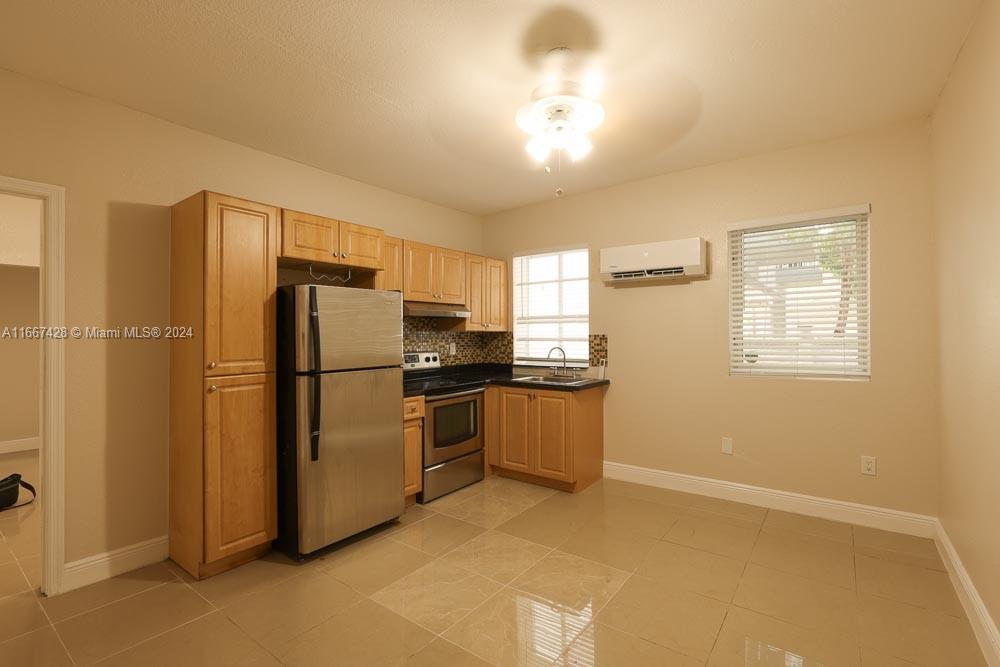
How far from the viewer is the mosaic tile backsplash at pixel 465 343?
444 cm

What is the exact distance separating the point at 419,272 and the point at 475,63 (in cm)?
201

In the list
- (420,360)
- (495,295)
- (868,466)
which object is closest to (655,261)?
(495,295)

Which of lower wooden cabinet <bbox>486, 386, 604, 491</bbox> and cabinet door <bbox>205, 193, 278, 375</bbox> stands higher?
cabinet door <bbox>205, 193, 278, 375</bbox>

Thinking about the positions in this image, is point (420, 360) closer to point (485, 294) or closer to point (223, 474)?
point (485, 294)

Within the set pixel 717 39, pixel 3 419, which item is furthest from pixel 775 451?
pixel 3 419

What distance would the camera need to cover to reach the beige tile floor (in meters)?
1.95

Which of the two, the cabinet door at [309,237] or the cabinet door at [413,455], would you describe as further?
the cabinet door at [413,455]

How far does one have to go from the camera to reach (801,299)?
11.3 ft

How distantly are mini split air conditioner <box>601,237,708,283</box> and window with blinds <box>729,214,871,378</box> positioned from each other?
29 centimetres

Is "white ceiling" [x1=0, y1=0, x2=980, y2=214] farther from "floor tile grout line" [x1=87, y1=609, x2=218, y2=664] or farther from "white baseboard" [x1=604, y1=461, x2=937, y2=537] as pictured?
"floor tile grout line" [x1=87, y1=609, x2=218, y2=664]

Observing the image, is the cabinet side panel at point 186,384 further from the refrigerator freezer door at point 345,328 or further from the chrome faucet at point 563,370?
the chrome faucet at point 563,370

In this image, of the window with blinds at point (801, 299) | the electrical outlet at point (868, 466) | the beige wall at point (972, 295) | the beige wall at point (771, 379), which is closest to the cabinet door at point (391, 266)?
the beige wall at point (771, 379)

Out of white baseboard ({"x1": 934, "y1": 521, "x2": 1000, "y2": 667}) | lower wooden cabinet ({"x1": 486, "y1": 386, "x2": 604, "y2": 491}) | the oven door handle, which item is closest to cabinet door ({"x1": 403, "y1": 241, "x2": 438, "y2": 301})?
the oven door handle

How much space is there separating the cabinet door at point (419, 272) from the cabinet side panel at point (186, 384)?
1.60 metres
